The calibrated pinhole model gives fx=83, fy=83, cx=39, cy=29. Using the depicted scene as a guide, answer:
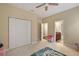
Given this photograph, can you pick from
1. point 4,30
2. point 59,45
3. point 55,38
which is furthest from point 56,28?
point 4,30

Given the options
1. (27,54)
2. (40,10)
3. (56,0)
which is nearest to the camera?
(56,0)

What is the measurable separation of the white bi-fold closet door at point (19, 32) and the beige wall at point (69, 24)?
1.40ft

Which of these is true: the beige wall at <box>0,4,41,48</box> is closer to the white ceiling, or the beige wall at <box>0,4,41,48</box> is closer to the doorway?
the white ceiling

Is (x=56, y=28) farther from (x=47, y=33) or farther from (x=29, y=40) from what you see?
(x=29, y=40)

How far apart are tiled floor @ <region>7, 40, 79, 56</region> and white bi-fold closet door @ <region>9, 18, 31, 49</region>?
0.10 m

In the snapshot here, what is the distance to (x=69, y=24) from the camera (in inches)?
65.0

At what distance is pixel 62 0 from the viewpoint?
4.90 ft

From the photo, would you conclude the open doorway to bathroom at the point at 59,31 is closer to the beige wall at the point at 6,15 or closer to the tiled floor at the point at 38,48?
the tiled floor at the point at 38,48

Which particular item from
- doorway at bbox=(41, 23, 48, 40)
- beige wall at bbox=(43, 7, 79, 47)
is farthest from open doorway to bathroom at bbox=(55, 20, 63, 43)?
doorway at bbox=(41, 23, 48, 40)

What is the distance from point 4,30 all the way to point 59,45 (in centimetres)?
111

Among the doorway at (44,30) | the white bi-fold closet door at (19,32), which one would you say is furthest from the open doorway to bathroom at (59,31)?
the white bi-fold closet door at (19,32)

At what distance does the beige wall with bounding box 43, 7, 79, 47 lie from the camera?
1.58 metres

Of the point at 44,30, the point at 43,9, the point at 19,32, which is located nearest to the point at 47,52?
the point at 44,30

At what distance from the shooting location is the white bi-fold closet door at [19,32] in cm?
158
